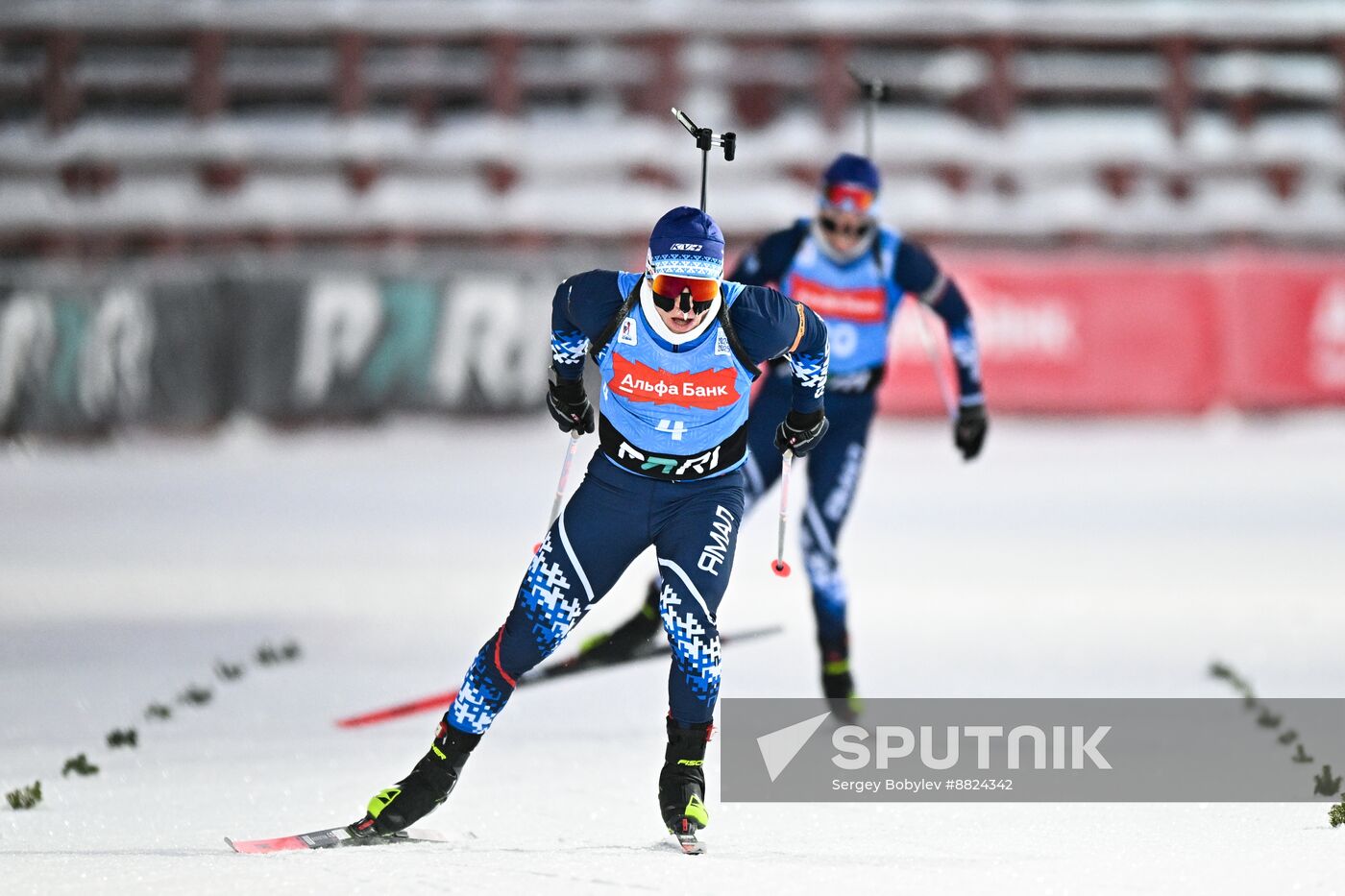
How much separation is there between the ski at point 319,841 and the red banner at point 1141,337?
12.8 m

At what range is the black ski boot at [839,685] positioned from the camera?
7.67 metres

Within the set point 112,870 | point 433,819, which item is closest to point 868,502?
point 433,819

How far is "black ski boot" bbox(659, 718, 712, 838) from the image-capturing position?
5.44m

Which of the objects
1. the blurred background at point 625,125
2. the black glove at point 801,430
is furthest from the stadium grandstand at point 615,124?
the black glove at point 801,430

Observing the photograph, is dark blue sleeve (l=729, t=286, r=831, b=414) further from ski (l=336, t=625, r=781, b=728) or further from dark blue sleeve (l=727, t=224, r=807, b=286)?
dark blue sleeve (l=727, t=224, r=807, b=286)

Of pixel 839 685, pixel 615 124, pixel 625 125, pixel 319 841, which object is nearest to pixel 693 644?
pixel 319 841

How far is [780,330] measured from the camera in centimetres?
559

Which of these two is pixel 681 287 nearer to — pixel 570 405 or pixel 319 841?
pixel 570 405

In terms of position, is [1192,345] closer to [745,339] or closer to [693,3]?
[693,3]

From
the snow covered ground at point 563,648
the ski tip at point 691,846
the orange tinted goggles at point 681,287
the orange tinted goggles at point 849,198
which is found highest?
the orange tinted goggles at point 849,198

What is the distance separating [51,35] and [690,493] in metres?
18.8

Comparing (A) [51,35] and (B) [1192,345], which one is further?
(A) [51,35]

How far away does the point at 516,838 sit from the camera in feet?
18.6

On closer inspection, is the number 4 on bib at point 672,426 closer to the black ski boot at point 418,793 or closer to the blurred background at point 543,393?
the black ski boot at point 418,793
